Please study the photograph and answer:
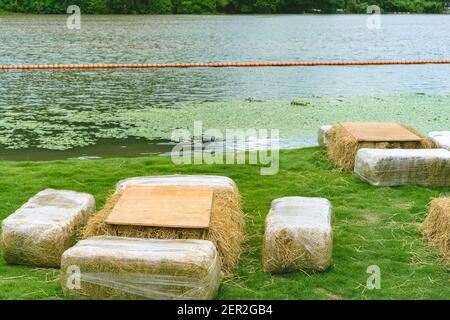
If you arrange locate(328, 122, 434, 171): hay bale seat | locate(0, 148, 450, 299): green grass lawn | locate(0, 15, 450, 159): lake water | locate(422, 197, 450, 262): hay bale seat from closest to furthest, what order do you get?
locate(0, 148, 450, 299): green grass lawn, locate(422, 197, 450, 262): hay bale seat, locate(328, 122, 434, 171): hay bale seat, locate(0, 15, 450, 159): lake water

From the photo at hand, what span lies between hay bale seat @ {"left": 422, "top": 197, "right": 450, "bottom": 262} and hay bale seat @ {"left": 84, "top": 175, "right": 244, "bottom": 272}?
189 cm

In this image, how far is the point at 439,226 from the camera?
6078 millimetres

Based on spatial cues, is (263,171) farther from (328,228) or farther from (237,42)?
(237,42)

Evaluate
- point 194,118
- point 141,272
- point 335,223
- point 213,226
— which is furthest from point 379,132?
point 194,118

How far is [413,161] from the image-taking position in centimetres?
792

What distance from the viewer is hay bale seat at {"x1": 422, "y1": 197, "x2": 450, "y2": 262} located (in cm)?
582

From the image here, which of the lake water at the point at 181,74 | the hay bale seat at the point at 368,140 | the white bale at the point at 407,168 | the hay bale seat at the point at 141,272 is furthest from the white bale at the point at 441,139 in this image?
the lake water at the point at 181,74

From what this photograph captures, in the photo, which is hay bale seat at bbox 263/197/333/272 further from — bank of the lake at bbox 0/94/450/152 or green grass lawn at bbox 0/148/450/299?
bank of the lake at bbox 0/94/450/152

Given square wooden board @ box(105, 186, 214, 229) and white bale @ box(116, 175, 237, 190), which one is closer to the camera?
square wooden board @ box(105, 186, 214, 229)

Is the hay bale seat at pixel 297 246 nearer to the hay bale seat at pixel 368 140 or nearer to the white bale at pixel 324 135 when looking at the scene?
the hay bale seat at pixel 368 140

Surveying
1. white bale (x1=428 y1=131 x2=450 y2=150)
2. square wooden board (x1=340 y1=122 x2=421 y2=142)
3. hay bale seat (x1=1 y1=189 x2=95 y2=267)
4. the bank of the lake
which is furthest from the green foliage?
hay bale seat (x1=1 y1=189 x2=95 y2=267)

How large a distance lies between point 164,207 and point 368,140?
389 cm

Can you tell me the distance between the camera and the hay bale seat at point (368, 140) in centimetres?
860

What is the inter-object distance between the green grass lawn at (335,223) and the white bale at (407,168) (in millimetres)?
156
